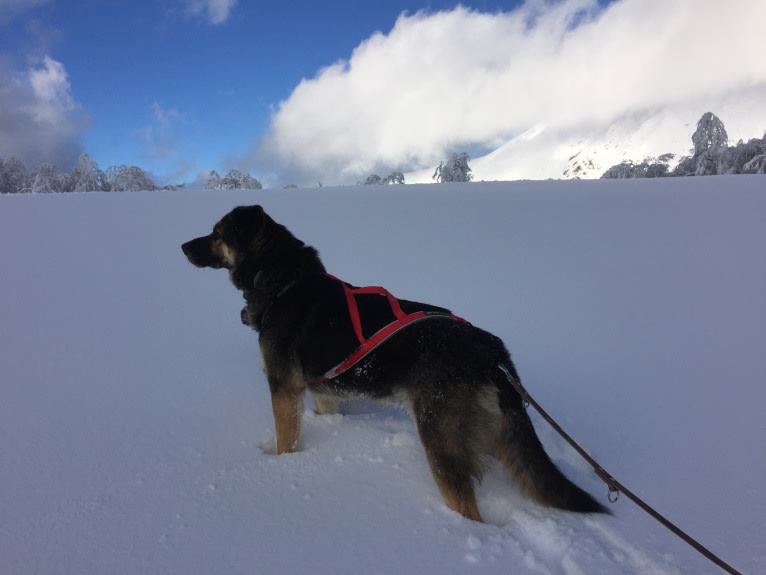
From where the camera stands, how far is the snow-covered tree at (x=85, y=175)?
1278 inches

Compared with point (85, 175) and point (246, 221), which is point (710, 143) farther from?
point (85, 175)

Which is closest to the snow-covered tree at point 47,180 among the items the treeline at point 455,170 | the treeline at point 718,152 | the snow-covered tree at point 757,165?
the treeline at point 455,170

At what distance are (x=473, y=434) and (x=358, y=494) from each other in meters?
0.80

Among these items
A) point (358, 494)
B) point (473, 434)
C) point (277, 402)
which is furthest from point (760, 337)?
point (277, 402)

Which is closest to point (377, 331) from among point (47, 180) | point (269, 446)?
point (269, 446)

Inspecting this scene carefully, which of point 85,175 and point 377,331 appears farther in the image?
point 85,175

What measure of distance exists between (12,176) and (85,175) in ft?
18.2

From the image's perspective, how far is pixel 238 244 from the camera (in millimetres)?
3539

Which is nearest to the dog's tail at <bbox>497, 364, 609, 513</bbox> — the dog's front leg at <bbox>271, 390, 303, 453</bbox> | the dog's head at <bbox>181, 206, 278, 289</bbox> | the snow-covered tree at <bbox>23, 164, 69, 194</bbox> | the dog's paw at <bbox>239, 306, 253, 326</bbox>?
the dog's front leg at <bbox>271, 390, 303, 453</bbox>

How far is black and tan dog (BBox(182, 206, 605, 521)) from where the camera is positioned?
2342mm

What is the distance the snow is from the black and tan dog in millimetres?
220

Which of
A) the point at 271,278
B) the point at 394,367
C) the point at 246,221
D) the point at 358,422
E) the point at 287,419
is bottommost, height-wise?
the point at 358,422

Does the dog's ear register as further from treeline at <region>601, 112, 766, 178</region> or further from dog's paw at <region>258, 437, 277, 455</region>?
treeline at <region>601, 112, 766, 178</region>

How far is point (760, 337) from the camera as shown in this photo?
458 centimetres
